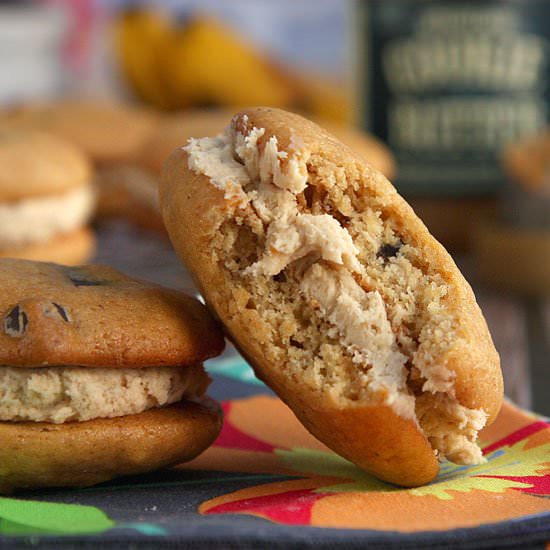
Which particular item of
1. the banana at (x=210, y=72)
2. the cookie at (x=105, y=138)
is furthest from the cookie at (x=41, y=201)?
the banana at (x=210, y=72)

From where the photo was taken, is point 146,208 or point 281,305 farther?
point 146,208

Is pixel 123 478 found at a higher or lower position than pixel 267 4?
lower

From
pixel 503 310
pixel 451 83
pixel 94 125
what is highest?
pixel 451 83

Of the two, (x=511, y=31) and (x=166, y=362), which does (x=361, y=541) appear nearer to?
(x=166, y=362)

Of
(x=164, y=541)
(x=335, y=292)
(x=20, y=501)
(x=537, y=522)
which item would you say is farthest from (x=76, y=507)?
(x=537, y=522)

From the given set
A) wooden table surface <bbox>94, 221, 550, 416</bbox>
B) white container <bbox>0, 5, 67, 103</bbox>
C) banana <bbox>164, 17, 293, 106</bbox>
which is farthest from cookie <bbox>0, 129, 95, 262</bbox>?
white container <bbox>0, 5, 67, 103</bbox>

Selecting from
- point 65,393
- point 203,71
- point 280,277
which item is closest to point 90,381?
point 65,393

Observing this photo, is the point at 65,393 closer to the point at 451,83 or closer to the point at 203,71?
the point at 451,83

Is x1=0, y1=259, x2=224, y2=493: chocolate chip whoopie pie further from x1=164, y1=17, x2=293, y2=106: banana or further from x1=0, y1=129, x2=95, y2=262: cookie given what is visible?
x1=164, y1=17, x2=293, y2=106: banana
